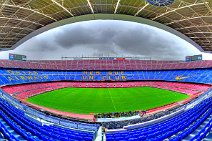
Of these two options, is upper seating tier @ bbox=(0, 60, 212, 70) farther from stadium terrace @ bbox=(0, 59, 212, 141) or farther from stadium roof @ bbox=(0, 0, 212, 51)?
stadium roof @ bbox=(0, 0, 212, 51)

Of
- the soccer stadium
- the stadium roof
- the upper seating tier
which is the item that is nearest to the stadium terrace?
the upper seating tier

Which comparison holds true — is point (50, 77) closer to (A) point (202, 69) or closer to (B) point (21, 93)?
(B) point (21, 93)

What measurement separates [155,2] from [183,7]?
677 centimetres

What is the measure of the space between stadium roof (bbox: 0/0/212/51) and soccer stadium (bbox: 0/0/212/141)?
0.47 ft

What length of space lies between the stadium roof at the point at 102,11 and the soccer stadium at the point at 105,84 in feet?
0.47

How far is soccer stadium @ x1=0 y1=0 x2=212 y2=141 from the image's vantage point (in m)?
12.6

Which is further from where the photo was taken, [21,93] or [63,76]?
[63,76]

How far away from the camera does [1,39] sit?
44656 millimetres

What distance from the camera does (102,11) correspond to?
37.6m

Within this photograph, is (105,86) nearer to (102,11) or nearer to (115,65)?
(115,65)

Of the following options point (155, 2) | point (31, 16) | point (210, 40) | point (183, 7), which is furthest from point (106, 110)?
point (210, 40)

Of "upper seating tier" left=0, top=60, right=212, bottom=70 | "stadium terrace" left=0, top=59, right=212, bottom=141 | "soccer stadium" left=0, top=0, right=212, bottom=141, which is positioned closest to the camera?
"soccer stadium" left=0, top=0, right=212, bottom=141

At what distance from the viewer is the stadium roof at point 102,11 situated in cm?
2977

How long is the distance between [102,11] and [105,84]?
23386mm
